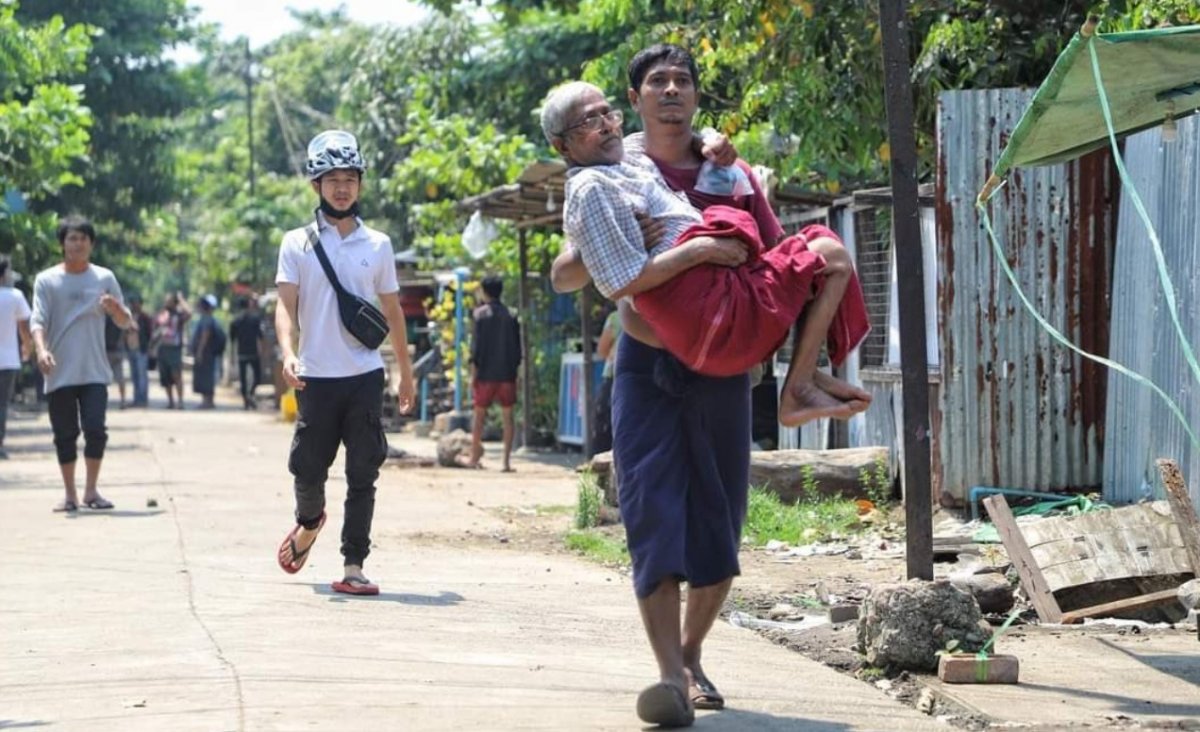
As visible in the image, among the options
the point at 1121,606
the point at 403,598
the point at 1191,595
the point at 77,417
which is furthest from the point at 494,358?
the point at 1191,595

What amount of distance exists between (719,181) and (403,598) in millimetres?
3330

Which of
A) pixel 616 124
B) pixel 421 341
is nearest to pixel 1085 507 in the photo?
pixel 616 124

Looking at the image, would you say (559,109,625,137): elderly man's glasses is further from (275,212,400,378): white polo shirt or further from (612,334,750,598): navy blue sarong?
(275,212,400,378): white polo shirt

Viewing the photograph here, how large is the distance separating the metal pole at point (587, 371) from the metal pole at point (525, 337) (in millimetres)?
1304

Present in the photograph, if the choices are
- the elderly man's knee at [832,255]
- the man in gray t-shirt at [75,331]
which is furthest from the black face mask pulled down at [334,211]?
the man in gray t-shirt at [75,331]

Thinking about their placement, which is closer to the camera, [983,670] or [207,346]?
[983,670]

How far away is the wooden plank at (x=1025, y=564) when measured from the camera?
24.2 feet

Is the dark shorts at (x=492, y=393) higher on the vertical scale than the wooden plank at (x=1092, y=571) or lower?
higher

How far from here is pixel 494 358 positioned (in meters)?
17.4

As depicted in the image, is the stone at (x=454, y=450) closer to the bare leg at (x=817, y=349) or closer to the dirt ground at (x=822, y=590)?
the dirt ground at (x=822, y=590)

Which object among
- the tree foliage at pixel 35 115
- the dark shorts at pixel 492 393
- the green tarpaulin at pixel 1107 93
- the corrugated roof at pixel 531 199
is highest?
the tree foliage at pixel 35 115

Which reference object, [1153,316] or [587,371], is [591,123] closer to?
[1153,316]

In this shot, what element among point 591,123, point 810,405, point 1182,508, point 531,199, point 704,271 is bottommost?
point 1182,508

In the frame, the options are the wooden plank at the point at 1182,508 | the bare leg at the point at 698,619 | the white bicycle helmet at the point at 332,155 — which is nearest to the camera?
the bare leg at the point at 698,619
